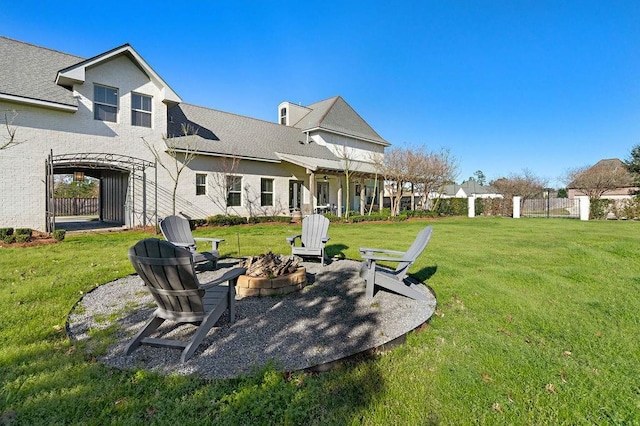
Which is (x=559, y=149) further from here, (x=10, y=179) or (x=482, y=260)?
(x=10, y=179)

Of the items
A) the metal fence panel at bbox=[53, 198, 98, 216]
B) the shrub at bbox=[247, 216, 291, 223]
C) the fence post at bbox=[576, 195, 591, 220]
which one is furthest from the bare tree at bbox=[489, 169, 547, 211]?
the metal fence panel at bbox=[53, 198, 98, 216]

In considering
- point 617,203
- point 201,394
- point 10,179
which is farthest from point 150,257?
point 617,203

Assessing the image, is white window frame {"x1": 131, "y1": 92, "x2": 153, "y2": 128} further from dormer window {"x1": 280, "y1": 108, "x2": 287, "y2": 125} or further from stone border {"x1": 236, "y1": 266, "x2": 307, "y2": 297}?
dormer window {"x1": 280, "y1": 108, "x2": 287, "y2": 125}

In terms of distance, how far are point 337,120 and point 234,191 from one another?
1170 centimetres

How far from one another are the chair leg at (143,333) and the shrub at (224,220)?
35.0 feet

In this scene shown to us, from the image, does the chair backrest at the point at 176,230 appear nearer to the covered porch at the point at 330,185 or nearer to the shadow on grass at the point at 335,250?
the shadow on grass at the point at 335,250

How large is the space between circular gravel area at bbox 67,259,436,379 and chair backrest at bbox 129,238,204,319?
0.55m

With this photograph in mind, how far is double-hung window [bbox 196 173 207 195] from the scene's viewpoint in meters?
15.1

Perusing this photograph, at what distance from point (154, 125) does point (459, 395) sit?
14.7 metres

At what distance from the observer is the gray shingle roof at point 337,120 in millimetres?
23125

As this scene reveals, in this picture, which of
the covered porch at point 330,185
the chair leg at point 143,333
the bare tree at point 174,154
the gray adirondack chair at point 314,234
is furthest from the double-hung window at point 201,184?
the chair leg at point 143,333

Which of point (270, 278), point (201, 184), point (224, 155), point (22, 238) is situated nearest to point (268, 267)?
point (270, 278)

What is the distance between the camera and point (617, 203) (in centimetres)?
2092

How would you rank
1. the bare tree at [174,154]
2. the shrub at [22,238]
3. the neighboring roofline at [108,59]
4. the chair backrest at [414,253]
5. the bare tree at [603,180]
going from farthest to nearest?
1. the bare tree at [603,180]
2. the bare tree at [174,154]
3. the neighboring roofline at [108,59]
4. the shrub at [22,238]
5. the chair backrest at [414,253]
